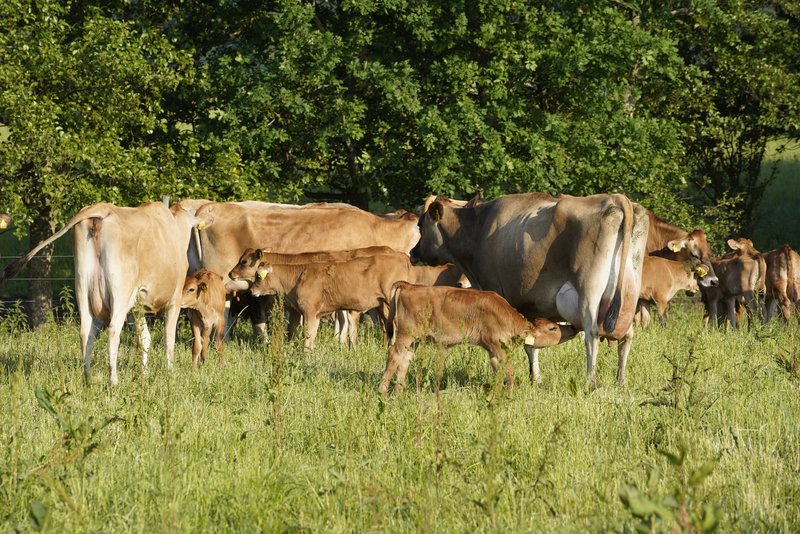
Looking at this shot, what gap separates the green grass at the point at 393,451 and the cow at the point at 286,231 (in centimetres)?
435

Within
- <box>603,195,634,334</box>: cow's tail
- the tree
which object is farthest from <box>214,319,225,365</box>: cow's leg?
<box>603,195,634,334</box>: cow's tail

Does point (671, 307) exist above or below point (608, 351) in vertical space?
below

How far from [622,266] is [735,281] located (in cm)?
782

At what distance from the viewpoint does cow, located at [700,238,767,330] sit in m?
17.4

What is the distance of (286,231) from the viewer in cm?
1603

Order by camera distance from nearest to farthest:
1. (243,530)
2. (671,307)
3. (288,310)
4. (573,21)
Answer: (243,530) → (288,310) → (573,21) → (671,307)

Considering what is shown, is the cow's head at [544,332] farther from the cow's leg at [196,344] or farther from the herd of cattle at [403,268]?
the cow's leg at [196,344]

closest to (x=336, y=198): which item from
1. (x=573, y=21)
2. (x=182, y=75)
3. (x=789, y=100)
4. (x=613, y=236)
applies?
(x=182, y=75)

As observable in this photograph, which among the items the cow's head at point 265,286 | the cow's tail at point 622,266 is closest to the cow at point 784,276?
the cow's tail at point 622,266

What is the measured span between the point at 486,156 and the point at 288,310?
500 cm

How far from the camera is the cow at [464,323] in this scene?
32.5 ft

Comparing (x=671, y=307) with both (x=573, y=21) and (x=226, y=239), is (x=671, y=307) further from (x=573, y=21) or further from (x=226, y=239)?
(x=226, y=239)

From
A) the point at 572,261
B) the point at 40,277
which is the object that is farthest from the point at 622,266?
the point at 40,277

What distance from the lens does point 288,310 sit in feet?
49.0
